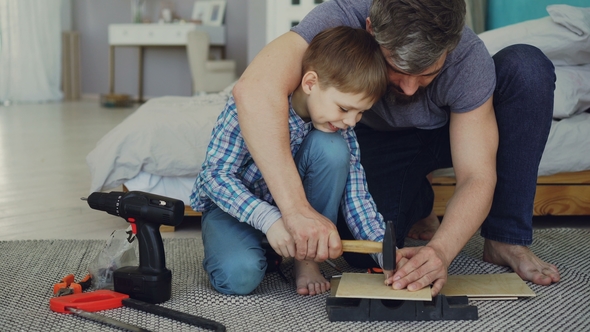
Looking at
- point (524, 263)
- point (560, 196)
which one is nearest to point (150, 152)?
point (524, 263)

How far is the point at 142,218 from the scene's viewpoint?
1.34m

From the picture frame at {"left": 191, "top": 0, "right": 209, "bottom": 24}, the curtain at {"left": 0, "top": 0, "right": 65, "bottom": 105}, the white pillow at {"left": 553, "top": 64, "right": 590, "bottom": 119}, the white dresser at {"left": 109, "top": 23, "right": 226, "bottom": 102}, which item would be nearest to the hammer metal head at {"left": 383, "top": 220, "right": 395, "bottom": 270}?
the white pillow at {"left": 553, "top": 64, "right": 590, "bottom": 119}

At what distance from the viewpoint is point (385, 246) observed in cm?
118

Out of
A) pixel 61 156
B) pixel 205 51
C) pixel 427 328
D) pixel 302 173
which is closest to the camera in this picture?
pixel 427 328

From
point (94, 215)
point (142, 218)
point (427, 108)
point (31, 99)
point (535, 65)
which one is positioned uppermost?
point (535, 65)

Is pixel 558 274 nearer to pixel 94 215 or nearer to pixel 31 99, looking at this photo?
pixel 94 215

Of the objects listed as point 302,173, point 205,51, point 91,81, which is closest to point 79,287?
point 302,173

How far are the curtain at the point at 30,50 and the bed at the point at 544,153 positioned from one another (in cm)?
510

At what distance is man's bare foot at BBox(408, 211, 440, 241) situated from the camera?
191 centimetres

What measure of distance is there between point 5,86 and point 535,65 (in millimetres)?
6159

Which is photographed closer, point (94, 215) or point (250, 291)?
point (250, 291)

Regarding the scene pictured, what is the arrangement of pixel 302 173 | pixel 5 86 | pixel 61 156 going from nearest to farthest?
pixel 302 173, pixel 61 156, pixel 5 86

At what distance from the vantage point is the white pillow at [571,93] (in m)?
2.04

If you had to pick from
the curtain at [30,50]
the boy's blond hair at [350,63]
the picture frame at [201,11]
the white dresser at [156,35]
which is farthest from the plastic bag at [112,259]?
the curtain at [30,50]
